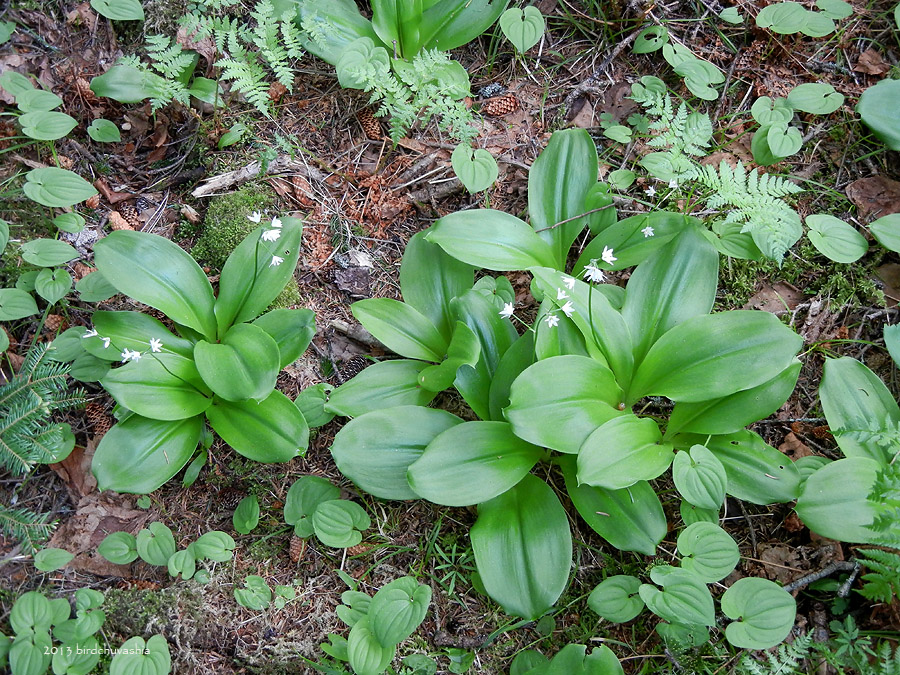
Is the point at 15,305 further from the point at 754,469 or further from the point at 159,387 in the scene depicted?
the point at 754,469

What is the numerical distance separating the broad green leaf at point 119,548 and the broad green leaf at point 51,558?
145 millimetres

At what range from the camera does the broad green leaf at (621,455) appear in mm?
2129

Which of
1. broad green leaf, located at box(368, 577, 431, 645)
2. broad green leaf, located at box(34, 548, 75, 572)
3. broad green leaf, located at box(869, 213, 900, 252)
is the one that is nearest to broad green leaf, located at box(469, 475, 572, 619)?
broad green leaf, located at box(368, 577, 431, 645)

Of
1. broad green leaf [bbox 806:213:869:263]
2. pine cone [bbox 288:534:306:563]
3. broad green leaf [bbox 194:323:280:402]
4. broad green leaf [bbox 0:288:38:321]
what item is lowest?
pine cone [bbox 288:534:306:563]

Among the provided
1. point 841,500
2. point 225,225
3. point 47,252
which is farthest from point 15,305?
point 841,500

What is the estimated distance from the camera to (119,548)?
2.44m

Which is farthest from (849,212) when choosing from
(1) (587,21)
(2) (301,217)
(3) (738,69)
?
(2) (301,217)

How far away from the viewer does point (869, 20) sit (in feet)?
10.9

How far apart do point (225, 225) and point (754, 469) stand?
Result: 2615mm

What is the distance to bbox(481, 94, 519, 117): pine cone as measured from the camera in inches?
129

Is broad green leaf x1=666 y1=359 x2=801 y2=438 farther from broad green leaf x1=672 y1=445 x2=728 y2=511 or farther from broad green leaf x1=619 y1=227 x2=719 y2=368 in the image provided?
broad green leaf x1=619 y1=227 x2=719 y2=368

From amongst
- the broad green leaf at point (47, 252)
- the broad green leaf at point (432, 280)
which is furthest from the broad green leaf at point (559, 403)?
the broad green leaf at point (47, 252)

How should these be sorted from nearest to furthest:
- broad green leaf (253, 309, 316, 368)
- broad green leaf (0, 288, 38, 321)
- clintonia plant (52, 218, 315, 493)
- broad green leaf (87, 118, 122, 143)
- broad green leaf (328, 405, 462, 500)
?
broad green leaf (328, 405, 462, 500) → clintonia plant (52, 218, 315, 493) → broad green leaf (253, 309, 316, 368) → broad green leaf (0, 288, 38, 321) → broad green leaf (87, 118, 122, 143)

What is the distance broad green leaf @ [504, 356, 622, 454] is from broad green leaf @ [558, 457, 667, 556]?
275 mm
